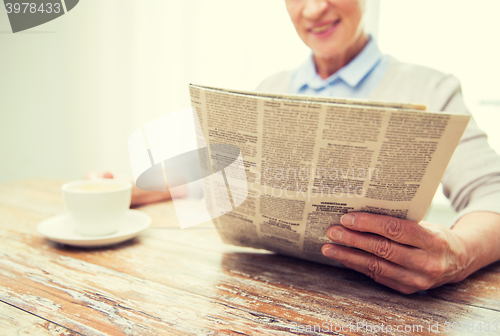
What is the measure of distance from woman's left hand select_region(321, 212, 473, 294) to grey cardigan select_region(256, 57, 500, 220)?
199 millimetres

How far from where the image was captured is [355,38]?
0.93m

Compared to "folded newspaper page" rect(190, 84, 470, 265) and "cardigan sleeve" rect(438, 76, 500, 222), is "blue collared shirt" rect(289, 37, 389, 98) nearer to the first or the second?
"cardigan sleeve" rect(438, 76, 500, 222)

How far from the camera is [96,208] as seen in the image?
568 millimetres

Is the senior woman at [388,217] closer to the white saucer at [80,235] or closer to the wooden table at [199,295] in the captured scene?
the wooden table at [199,295]

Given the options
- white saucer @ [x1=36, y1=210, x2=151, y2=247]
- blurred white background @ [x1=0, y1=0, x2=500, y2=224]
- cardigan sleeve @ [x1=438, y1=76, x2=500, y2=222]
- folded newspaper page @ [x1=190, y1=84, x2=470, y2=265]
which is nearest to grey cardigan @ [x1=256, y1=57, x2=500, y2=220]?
cardigan sleeve @ [x1=438, y1=76, x2=500, y2=222]

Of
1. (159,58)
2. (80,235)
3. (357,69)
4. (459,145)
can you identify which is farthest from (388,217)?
(159,58)

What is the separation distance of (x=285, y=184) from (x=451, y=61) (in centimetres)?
213

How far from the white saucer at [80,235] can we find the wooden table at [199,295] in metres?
0.02

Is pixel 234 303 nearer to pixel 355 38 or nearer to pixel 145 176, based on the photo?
pixel 145 176

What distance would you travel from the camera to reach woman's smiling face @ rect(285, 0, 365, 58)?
0.80 m

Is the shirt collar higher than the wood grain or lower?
higher

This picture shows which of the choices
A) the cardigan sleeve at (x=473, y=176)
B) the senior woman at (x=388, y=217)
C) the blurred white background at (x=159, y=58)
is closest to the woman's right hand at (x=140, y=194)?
the senior woman at (x=388, y=217)

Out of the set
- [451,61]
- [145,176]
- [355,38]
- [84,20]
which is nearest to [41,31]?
[84,20]

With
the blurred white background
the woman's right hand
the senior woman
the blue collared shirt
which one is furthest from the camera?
the blurred white background
